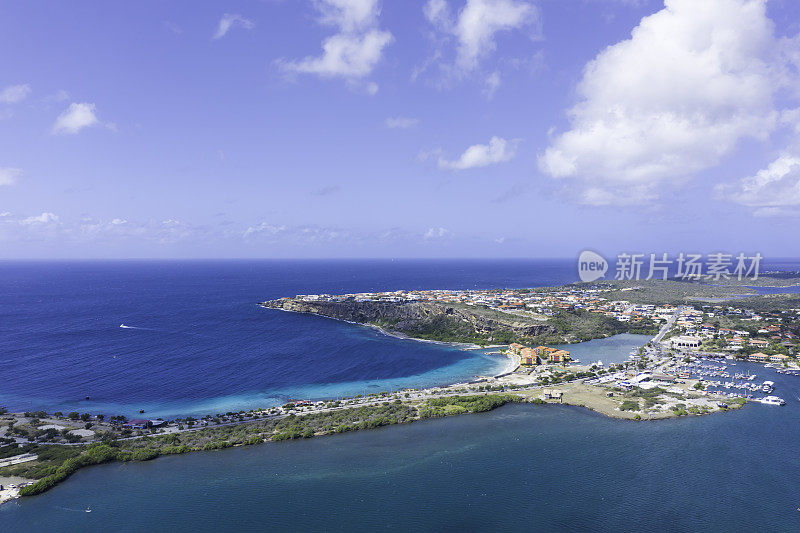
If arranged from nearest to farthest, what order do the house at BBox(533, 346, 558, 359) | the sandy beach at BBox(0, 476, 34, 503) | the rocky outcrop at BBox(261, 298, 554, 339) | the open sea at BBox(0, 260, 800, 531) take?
the open sea at BBox(0, 260, 800, 531) → the sandy beach at BBox(0, 476, 34, 503) → the house at BBox(533, 346, 558, 359) → the rocky outcrop at BBox(261, 298, 554, 339)

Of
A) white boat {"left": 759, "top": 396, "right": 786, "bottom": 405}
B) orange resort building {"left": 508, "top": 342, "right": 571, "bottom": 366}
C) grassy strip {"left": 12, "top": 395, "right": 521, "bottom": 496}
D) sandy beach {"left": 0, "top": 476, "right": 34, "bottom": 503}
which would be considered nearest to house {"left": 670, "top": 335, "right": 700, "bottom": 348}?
orange resort building {"left": 508, "top": 342, "right": 571, "bottom": 366}

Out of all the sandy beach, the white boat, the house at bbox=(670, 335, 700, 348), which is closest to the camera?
the sandy beach

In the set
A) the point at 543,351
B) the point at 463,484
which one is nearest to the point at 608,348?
the point at 543,351

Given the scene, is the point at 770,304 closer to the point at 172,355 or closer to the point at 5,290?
the point at 172,355

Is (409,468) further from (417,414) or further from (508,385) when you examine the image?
(508,385)

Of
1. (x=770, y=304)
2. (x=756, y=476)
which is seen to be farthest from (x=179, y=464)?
(x=770, y=304)

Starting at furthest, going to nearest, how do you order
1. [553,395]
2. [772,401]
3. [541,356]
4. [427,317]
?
[427,317], [541,356], [553,395], [772,401]

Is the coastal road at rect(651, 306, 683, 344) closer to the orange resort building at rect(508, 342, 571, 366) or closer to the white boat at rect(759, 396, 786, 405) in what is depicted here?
the orange resort building at rect(508, 342, 571, 366)

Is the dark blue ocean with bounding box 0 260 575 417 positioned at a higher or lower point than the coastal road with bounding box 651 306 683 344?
lower
